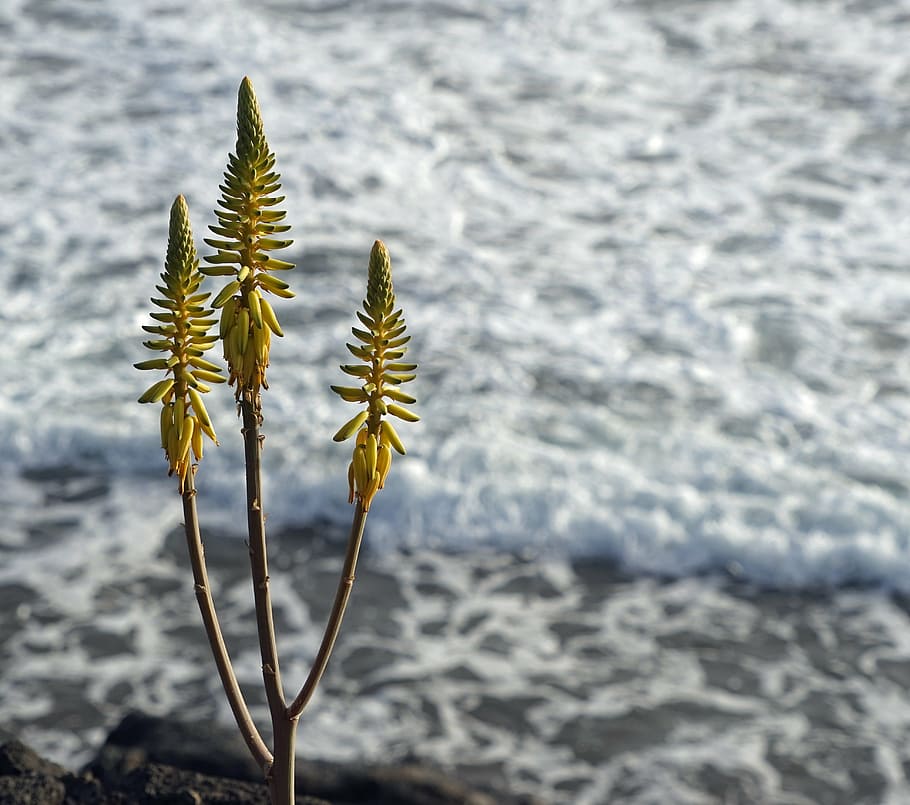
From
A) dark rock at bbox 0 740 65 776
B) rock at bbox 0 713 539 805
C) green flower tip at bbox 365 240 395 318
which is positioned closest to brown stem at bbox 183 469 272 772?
green flower tip at bbox 365 240 395 318

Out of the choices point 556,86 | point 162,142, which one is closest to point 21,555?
point 162,142

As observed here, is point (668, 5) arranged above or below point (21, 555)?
above

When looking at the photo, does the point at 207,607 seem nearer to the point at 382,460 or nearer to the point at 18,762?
the point at 382,460

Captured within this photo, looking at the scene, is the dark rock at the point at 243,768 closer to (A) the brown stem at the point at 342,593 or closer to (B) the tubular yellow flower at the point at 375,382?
(A) the brown stem at the point at 342,593

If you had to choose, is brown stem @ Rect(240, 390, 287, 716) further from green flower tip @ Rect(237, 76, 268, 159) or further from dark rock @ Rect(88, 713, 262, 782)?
dark rock @ Rect(88, 713, 262, 782)

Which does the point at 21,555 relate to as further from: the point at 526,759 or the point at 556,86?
the point at 556,86

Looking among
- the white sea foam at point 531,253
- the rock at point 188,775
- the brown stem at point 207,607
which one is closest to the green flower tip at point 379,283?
the brown stem at point 207,607
